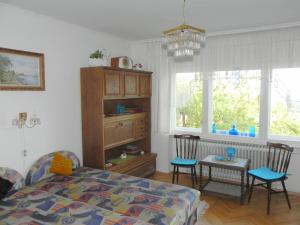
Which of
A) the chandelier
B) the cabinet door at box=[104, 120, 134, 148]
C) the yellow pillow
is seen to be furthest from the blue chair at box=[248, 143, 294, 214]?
the yellow pillow

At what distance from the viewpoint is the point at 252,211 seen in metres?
3.21

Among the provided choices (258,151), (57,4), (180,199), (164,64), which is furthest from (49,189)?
(258,151)

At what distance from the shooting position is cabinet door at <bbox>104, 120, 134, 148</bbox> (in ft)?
11.8

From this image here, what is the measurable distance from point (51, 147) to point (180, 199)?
192 cm

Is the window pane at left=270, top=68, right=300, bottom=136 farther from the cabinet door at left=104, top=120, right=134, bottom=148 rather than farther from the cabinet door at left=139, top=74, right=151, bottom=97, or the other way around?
the cabinet door at left=104, top=120, right=134, bottom=148

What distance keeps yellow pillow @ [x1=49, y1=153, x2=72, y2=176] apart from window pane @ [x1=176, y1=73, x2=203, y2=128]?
7.60 feet

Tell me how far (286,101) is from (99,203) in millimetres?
3195

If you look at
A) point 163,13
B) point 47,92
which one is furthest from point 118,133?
point 163,13

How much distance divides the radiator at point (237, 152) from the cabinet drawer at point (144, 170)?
900mm

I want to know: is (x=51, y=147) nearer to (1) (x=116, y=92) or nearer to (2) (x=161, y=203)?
(1) (x=116, y=92)

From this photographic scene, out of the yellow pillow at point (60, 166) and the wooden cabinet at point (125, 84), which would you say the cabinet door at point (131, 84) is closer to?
the wooden cabinet at point (125, 84)

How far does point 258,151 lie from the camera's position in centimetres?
386

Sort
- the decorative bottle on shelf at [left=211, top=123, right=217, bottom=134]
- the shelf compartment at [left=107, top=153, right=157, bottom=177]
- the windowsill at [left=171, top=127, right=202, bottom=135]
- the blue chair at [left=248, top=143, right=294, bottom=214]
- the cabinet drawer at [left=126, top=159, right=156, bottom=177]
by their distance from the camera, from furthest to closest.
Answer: the windowsill at [left=171, top=127, right=202, bottom=135] < the decorative bottle on shelf at [left=211, top=123, right=217, bottom=134] < the cabinet drawer at [left=126, top=159, right=156, bottom=177] < the shelf compartment at [left=107, top=153, right=157, bottom=177] < the blue chair at [left=248, top=143, right=294, bottom=214]

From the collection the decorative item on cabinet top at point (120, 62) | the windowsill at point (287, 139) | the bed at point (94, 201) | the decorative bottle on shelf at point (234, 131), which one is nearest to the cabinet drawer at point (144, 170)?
the bed at point (94, 201)
